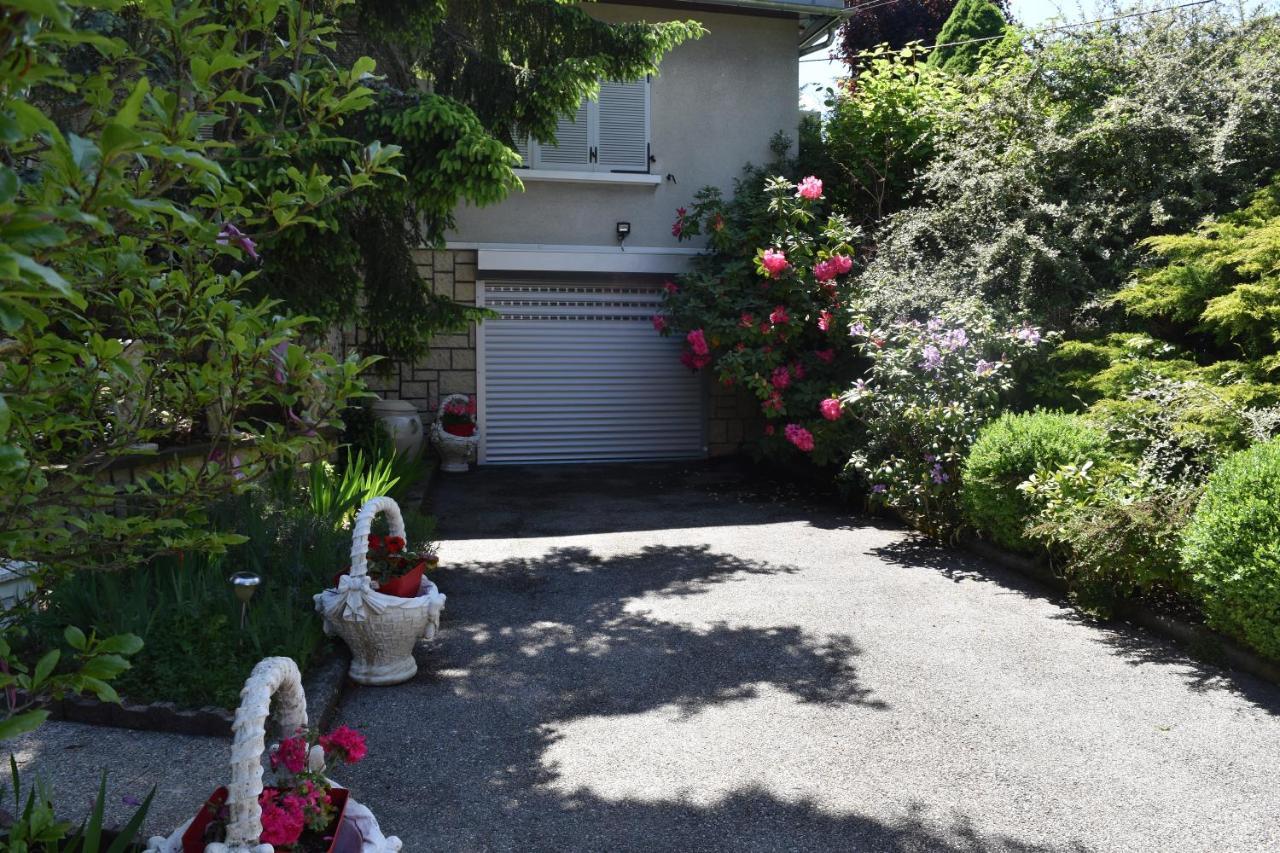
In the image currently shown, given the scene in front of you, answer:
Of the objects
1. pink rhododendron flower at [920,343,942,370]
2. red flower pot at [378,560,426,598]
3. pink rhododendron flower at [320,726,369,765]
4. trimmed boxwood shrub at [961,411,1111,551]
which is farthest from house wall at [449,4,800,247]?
pink rhododendron flower at [320,726,369,765]

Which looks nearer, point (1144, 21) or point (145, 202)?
point (145, 202)

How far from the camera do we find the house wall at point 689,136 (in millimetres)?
11336

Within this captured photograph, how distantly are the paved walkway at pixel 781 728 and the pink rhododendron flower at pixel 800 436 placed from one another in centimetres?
210

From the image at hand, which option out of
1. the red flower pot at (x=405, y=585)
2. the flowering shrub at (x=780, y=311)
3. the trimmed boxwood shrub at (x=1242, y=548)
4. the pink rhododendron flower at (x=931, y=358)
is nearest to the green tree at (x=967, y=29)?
the flowering shrub at (x=780, y=311)

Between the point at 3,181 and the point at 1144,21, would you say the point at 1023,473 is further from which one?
the point at 3,181

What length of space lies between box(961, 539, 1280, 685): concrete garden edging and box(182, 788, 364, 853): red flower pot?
4402mm

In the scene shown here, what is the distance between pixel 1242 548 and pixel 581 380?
8.15 meters

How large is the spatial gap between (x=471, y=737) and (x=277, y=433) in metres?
2.16

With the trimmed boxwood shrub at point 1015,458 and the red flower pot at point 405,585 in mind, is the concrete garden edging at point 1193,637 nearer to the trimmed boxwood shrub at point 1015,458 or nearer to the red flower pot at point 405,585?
the trimmed boxwood shrub at point 1015,458

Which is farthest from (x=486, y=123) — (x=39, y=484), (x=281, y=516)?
(x=39, y=484)

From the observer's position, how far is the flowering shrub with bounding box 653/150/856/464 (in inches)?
371

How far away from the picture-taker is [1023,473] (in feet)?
21.7

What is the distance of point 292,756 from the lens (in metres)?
2.76

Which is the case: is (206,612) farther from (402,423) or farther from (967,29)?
(967,29)
